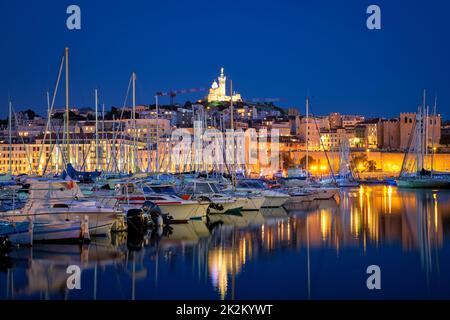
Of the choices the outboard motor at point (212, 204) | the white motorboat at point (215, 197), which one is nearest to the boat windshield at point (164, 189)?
the white motorboat at point (215, 197)

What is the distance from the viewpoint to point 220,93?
168m

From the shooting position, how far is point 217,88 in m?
168

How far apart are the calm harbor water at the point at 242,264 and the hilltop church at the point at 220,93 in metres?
142

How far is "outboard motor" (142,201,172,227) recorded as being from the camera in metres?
21.6

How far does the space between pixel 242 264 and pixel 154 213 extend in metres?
6.59

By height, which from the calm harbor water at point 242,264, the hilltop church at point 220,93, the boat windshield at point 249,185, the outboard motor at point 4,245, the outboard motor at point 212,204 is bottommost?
the calm harbor water at point 242,264

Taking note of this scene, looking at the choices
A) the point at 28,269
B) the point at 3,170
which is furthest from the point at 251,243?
the point at 3,170

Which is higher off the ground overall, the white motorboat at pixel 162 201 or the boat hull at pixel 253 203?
the white motorboat at pixel 162 201

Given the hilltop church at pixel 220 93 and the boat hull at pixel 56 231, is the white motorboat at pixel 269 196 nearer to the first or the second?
the boat hull at pixel 56 231

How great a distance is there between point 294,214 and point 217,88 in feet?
461

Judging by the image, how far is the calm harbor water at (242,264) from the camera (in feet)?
42.3

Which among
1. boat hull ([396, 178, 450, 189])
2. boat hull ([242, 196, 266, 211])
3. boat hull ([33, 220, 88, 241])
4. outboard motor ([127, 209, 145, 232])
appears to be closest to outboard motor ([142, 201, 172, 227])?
outboard motor ([127, 209, 145, 232])

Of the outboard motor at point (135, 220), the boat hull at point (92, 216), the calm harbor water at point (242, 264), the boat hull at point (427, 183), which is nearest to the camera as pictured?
the calm harbor water at point (242, 264)
